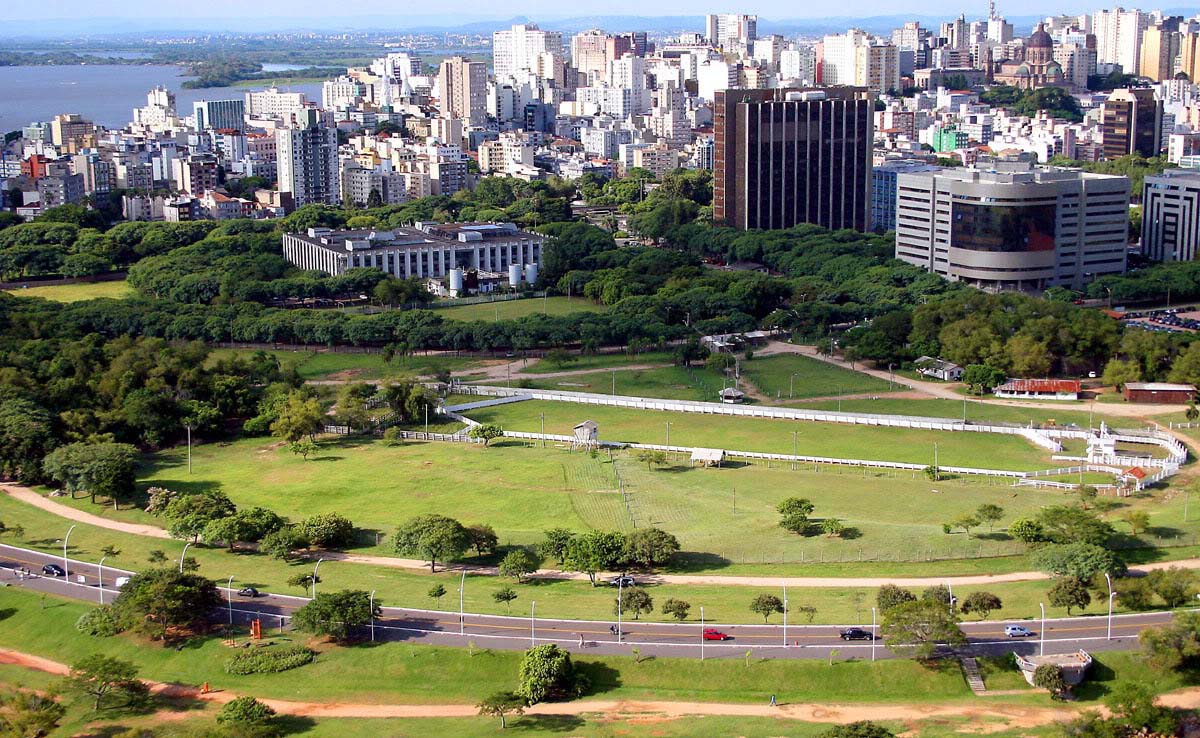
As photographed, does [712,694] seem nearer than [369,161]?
Yes

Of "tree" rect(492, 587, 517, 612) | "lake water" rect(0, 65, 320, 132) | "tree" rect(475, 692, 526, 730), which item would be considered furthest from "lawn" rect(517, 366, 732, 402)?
"lake water" rect(0, 65, 320, 132)

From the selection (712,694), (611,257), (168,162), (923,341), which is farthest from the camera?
(168,162)

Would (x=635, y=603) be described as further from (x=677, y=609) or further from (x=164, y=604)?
(x=164, y=604)

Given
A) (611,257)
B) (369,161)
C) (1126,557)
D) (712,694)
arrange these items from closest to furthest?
(712,694), (1126,557), (611,257), (369,161)

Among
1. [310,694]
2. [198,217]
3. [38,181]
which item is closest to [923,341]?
[310,694]

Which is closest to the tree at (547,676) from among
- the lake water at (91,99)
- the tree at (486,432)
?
the tree at (486,432)

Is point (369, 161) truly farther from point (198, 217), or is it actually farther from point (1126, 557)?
point (1126, 557)
